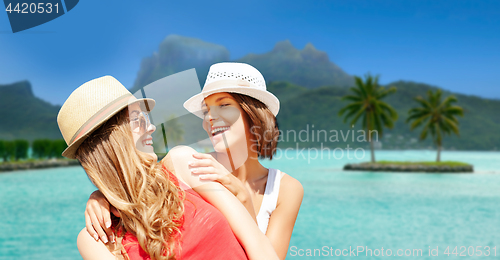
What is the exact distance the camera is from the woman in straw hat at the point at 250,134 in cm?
205

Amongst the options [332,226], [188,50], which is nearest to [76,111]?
[332,226]

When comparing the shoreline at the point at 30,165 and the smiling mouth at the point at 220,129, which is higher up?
the smiling mouth at the point at 220,129

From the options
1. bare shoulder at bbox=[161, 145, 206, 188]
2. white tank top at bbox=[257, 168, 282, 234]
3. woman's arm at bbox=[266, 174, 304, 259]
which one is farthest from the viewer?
white tank top at bbox=[257, 168, 282, 234]

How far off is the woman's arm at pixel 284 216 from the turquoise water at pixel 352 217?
12704 mm

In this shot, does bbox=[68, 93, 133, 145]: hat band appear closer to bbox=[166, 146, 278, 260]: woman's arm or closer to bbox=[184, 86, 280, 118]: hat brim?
bbox=[166, 146, 278, 260]: woman's arm

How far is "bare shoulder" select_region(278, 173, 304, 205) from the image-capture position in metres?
2.18

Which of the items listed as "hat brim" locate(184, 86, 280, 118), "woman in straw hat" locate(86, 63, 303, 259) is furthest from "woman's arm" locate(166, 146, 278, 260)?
"hat brim" locate(184, 86, 280, 118)

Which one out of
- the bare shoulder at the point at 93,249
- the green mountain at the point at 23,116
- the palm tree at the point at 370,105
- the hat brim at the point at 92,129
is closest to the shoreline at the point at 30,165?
the palm tree at the point at 370,105

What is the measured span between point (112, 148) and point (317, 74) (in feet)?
528

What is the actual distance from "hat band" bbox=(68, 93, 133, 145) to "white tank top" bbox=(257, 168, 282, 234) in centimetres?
109

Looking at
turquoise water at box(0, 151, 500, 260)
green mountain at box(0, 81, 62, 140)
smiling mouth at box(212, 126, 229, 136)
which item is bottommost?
green mountain at box(0, 81, 62, 140)

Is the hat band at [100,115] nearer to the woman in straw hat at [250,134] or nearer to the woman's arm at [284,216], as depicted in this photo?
the woman in straw hat at [250,134]

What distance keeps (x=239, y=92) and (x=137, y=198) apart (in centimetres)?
96

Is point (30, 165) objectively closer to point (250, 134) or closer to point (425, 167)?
point (425, 167)
